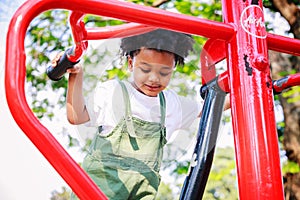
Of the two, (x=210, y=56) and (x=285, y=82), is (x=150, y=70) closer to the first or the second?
(x=210, y=56)

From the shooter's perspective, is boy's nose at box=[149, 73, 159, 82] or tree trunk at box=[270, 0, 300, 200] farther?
tree trunk at box=[270, 0, 300, 200]

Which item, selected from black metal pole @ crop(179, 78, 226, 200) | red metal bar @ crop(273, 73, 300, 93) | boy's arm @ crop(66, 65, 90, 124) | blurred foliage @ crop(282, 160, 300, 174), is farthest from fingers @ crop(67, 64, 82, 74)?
blurred foliage @ crop(282, 160, 300, 174)

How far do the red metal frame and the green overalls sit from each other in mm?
112

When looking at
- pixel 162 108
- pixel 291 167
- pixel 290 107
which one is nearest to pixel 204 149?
pixel 162 108

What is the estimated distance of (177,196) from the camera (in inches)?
33.6

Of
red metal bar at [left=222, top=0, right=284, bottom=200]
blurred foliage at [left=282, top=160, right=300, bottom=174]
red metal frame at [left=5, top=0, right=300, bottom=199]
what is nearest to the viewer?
red metal frame at [left=5, top=0, right=300, bottom=199]

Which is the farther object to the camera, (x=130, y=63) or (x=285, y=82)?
(x=285, y=82)

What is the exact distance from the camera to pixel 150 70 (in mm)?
769

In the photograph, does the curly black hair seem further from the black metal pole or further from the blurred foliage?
the blurred foliage

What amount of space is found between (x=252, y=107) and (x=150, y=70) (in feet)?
0.51

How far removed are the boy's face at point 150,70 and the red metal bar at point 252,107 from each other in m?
0.11

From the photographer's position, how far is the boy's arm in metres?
0.76

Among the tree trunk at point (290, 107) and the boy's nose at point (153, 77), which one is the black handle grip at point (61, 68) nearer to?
the boy's nose at point (153, 77)

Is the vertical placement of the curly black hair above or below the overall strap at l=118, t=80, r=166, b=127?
above
